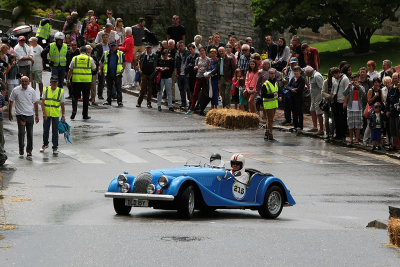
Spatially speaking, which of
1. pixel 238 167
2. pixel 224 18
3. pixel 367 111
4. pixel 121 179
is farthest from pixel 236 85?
pixel 224 18

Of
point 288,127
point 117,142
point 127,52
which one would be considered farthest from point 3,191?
point 127,52

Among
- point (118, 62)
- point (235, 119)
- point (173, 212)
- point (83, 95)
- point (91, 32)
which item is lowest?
point (173, 212)

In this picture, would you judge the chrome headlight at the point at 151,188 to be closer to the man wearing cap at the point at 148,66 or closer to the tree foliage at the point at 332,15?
the man wearing cap at the point at 148,66

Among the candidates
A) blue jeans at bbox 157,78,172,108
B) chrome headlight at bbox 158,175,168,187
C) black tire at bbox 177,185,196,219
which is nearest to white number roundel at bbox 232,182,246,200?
black tire at bbox 177,185,196,219

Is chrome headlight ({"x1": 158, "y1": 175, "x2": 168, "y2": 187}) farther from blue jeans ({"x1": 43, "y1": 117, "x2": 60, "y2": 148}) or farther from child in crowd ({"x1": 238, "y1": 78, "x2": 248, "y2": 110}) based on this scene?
child in crowd ({"x1": 238, "y1": 78, "x2": 248, "y2": 110})

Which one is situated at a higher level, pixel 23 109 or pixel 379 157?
pixel 23 109

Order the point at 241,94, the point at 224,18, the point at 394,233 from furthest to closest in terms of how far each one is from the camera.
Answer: the point at 224,18
the point at 241,94
the point at 394,233

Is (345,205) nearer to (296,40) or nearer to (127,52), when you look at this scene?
(296,40)

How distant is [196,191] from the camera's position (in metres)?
15.3

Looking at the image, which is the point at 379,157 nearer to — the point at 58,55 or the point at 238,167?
the point at 238,167

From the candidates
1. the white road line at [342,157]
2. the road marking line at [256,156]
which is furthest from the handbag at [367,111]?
the road marking line at [256,156]

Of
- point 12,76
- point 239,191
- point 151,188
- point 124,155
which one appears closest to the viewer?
point 151,188

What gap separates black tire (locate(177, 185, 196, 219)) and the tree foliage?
3058 cm

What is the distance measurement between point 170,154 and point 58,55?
1015 centimetres
